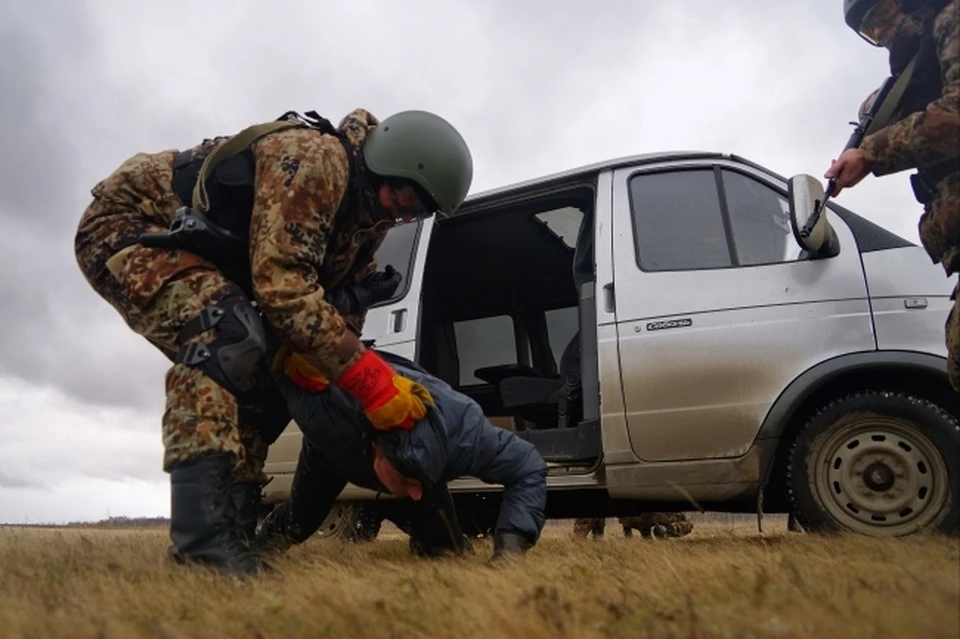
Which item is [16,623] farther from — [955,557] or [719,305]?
[719,305]

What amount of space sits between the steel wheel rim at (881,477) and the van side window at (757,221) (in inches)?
33.8

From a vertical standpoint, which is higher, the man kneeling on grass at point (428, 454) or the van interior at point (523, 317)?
the van interior at point (523, 317)

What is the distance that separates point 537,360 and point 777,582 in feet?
15.8

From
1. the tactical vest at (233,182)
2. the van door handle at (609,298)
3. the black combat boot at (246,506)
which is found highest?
the tactical vest at (233,182)

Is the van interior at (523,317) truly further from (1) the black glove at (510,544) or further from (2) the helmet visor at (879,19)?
(2) the helmet visor at (879,19)

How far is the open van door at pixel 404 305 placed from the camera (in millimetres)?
4500

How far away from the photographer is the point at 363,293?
3.39 metres

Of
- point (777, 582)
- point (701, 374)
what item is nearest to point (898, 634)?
point (777, 582)

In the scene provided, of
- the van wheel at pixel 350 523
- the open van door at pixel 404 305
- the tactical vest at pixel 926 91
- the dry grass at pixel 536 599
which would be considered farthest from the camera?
the van wheel at pixel 350 523

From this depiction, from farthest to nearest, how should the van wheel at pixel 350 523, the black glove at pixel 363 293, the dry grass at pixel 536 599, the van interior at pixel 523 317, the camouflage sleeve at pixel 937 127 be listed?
the van wheel at pixel 350 523 < the van interior at pixel 523 317 < the black glove at pixel 363 293 < the camouflage sleeve at pixel 937 127 < the dry grass at pixel 536 599

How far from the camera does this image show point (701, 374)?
3.55 meters

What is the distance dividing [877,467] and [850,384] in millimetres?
390

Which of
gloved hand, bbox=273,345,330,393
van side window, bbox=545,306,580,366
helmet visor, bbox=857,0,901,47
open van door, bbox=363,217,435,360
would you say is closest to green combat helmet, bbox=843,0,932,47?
helmet visor, bbox=857,0,901,47

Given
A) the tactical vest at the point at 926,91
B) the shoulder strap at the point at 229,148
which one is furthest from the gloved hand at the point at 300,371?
the tactical vest at the point at 926,91
